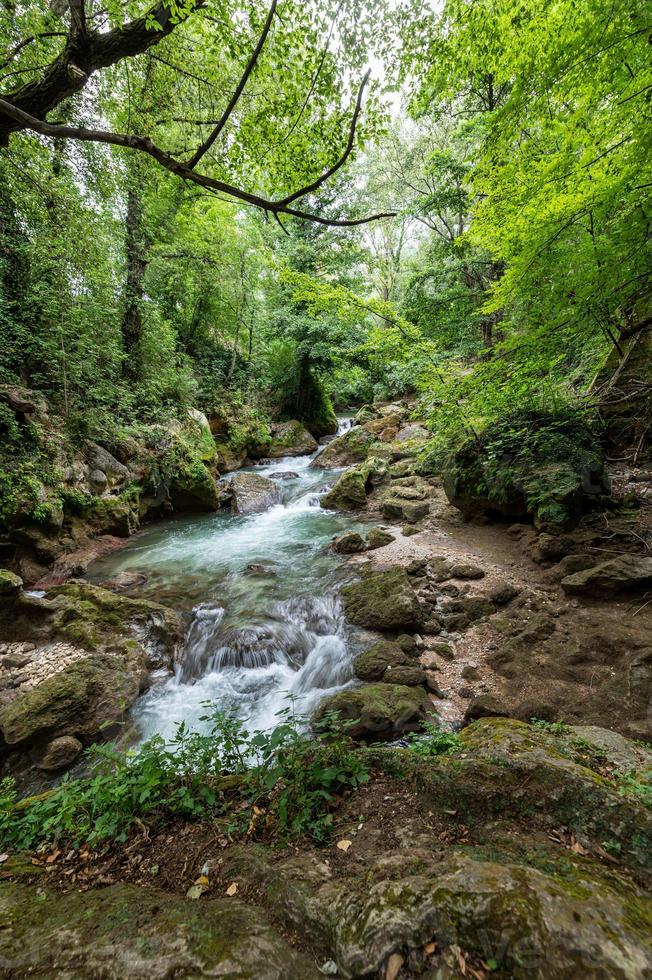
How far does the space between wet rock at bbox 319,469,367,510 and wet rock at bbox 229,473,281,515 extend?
192 centimetres

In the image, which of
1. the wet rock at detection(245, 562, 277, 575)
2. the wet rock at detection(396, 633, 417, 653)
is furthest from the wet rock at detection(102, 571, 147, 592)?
the wet rock at detection(396, 633, 417, 653)

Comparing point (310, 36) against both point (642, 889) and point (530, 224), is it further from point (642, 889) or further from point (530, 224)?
point (642, 889)

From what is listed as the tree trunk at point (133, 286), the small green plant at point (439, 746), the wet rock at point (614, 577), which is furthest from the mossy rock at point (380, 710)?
the tree trunk at point (133, 286)

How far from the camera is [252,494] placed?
12359mm

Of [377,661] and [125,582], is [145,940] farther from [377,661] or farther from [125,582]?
[125,582]

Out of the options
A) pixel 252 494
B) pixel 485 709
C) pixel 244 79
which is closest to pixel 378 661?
pixel 485 709

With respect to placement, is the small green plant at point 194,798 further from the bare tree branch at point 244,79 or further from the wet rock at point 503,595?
the wet rock at point 503,595

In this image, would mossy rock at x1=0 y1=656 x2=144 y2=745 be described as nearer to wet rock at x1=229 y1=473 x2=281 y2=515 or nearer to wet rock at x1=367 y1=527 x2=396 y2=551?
wet rock at x1=367 y1=527 x2=396 y2=551

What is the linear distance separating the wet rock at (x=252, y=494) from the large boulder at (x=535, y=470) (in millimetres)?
6353

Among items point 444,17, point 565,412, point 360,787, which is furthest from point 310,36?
point 360,787

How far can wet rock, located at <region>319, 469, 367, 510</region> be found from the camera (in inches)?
439

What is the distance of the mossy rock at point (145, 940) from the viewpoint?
1.25 meters

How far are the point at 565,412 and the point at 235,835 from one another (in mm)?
7231

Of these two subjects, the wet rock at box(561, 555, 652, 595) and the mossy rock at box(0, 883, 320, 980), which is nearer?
the mossy rock at box(0, 883, 320, 980)
